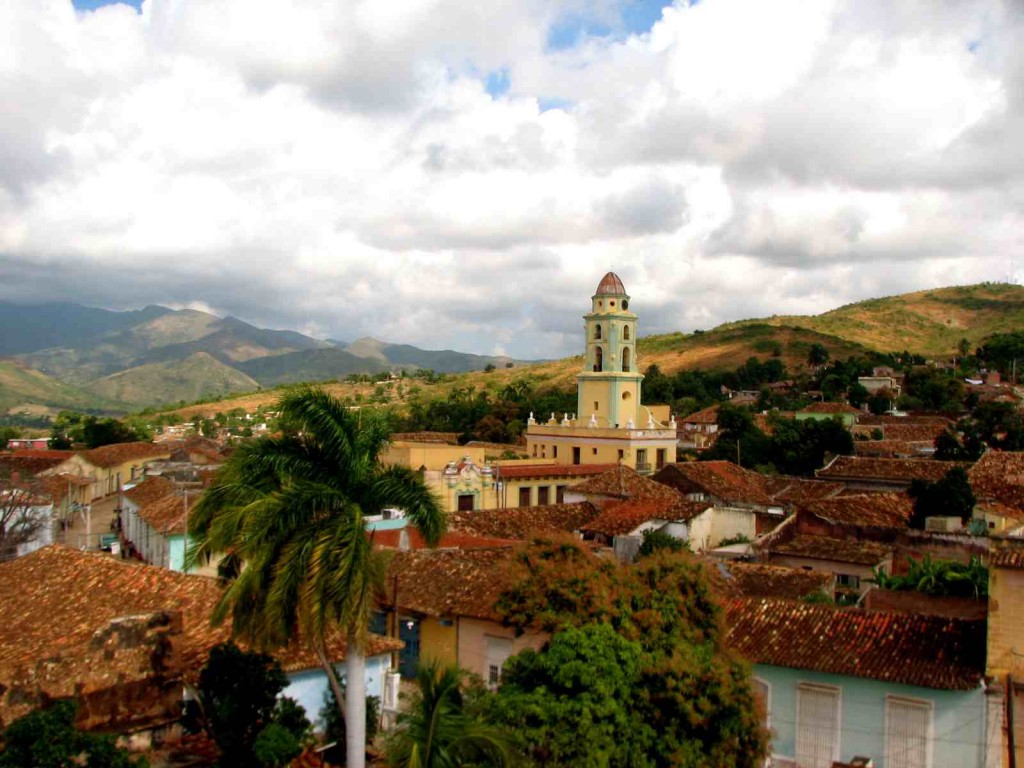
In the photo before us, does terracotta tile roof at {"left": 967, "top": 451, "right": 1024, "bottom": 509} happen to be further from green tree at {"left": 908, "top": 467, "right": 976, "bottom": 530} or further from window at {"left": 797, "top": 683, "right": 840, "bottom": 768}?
window at {"left": 797, "top": 683, "right": 840, "bottom": 768}

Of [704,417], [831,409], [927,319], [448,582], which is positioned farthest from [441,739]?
[927,319]

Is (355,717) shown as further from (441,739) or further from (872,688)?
(872,688)

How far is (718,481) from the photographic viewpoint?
3419cm

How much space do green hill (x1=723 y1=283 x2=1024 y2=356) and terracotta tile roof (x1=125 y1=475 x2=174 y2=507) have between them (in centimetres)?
9590

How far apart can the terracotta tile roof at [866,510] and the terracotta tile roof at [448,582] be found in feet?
35.9

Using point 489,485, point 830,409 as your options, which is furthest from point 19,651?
point 830,409

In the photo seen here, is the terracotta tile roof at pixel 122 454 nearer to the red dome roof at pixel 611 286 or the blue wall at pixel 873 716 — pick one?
the red dome roof at pixel 611 286

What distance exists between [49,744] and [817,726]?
9844 mm

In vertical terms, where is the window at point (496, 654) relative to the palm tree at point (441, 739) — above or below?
below

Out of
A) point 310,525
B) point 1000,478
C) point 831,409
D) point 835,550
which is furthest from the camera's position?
point 831,409

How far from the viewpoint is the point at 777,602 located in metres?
14.9

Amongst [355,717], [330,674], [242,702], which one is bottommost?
[242,702]

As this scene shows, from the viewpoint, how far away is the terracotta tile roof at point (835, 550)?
20344 millimetres

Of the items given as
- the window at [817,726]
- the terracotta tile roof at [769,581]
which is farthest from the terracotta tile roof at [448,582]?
the window at [817,726]
